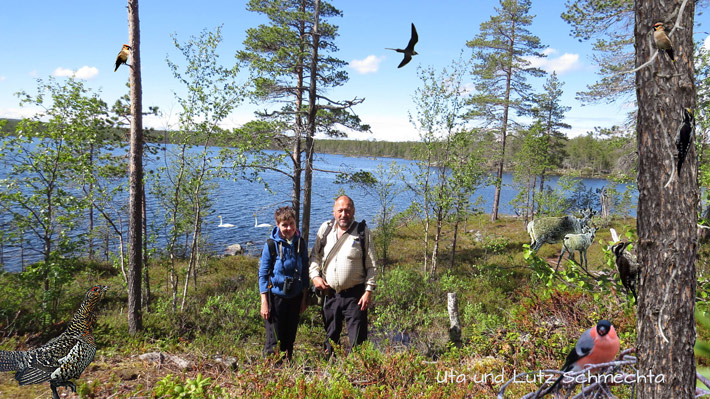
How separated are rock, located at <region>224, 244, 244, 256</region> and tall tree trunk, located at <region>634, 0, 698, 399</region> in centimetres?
1843

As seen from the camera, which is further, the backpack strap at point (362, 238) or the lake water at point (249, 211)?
the lake water at point (249, 211)

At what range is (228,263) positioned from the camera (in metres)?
16.0

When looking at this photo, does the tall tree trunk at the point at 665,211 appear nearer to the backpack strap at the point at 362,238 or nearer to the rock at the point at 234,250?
the backpack strap at the point at 362,238

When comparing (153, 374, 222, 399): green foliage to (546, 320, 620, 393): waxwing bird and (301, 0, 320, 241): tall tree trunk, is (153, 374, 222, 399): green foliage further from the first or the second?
(301, 0, 320, 241): tall tree trunk

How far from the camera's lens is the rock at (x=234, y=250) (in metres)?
18.3

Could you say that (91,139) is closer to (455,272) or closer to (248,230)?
(455,272)

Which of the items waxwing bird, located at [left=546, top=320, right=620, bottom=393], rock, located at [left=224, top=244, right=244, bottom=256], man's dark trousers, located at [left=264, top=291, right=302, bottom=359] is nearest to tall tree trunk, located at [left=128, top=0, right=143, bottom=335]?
man's dark trousers, located at [left=264, top=291, right=302, bottom=359]

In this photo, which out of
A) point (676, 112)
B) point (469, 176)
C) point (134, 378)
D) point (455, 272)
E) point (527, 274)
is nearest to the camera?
point (676, 112)

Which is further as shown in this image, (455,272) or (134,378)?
(455,272)

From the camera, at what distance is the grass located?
10.1 feet

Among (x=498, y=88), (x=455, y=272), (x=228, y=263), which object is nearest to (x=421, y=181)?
(x=455, y=272)

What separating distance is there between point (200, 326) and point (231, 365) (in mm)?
4974

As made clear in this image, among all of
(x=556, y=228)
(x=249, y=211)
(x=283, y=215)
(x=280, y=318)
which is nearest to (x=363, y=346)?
(x=280, y=318)

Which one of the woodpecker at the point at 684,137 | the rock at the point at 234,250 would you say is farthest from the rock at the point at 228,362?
the rock at the point at 234,250
